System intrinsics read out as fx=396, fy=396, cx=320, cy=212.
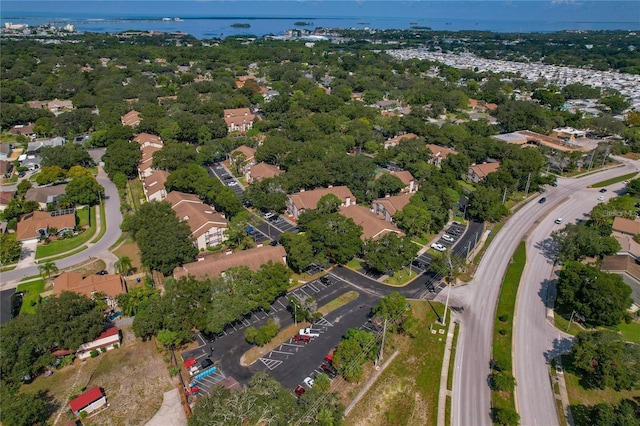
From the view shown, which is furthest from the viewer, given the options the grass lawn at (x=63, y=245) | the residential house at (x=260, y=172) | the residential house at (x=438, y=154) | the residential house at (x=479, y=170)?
the residential house at (x=438, y=154)

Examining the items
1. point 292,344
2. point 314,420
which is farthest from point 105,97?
point 314,420

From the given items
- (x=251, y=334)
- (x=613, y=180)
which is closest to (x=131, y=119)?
(x=251, y=334)

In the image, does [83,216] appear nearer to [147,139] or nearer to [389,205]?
[147,139]

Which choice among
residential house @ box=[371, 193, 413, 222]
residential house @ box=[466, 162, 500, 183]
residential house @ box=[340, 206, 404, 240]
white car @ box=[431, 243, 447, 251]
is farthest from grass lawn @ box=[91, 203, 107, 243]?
residential house @ box=[466, 162, 500, 183]

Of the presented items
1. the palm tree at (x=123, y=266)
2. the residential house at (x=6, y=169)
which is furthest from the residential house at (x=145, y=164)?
the palm tree at (x=123, y=266)

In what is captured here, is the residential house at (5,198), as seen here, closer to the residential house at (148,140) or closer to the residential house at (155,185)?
the residential house at (155,185)

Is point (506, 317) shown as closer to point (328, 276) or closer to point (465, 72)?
point (328, 276)

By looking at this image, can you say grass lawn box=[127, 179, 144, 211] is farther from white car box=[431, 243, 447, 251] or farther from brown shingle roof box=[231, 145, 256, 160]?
white car box=[431, 243, 447, 251]
